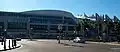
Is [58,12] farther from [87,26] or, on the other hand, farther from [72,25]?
[87,26]

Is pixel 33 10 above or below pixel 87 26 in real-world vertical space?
above

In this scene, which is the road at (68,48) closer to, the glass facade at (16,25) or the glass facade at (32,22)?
the glass facade at (32,22)

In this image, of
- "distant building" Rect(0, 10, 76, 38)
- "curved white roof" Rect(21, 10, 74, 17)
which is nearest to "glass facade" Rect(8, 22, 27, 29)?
"distant building" Rect(0, 10, 76, 38)

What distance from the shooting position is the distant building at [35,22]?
148150 mm

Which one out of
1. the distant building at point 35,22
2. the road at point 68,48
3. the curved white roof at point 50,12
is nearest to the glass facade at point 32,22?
the distant building at point 35,22

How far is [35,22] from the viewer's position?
510 ft

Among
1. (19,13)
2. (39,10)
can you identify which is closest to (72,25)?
(39,10)

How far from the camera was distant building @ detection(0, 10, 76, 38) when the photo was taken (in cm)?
14815

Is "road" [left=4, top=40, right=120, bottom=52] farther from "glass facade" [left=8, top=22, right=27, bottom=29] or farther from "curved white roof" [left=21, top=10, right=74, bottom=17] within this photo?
"curved white roof" [left=21, top=10, right=74, bottom=17]

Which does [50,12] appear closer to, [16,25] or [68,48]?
[16,25]

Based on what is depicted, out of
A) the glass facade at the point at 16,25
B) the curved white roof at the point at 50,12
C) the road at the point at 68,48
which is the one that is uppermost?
the curved white roof at the point at 50,12

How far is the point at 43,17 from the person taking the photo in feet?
521

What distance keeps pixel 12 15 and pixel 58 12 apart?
32987 millimetres

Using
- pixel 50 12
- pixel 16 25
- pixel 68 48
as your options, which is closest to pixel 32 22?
pixel 16 25
